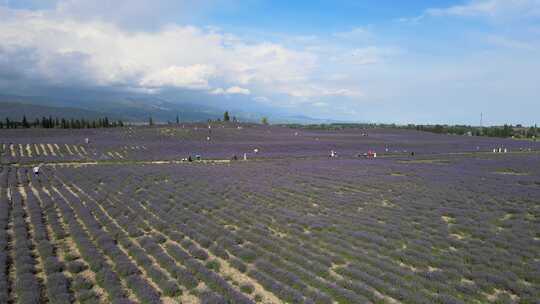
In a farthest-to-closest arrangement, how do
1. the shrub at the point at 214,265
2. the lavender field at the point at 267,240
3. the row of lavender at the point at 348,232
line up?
1. the shrub at the point at 214,265
2. the row of lavender at the point at 348,232
3. the lavender field at the point at 267,240

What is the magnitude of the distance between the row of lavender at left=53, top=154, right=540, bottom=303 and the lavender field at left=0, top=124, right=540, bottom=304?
6 centimetres

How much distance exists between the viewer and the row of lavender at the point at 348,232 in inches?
428

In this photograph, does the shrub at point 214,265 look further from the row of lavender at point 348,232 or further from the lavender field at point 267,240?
the row of lavender at point 348,232

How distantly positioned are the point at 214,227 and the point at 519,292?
1195cm

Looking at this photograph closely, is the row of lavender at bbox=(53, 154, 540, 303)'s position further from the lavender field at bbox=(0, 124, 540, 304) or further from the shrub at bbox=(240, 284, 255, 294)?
the shrub at bbox=(240, 284, 255, 294)

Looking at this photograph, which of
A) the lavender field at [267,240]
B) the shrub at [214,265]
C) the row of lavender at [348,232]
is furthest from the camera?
the shrub at [214,265]

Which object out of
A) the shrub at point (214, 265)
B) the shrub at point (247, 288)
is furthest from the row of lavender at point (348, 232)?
the shrub at point (214, 265)

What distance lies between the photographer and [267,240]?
48.9ft

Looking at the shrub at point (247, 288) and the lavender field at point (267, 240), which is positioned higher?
the lavender field at point (267, 240)

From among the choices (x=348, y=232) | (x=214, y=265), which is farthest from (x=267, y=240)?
(x=348, y=232)

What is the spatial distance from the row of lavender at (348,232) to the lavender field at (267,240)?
0.06 m

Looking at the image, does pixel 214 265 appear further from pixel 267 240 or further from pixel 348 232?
pixel 348 232

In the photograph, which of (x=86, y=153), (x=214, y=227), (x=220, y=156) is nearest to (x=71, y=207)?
(x=214, y=227)

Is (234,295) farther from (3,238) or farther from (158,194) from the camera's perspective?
(158,194)
